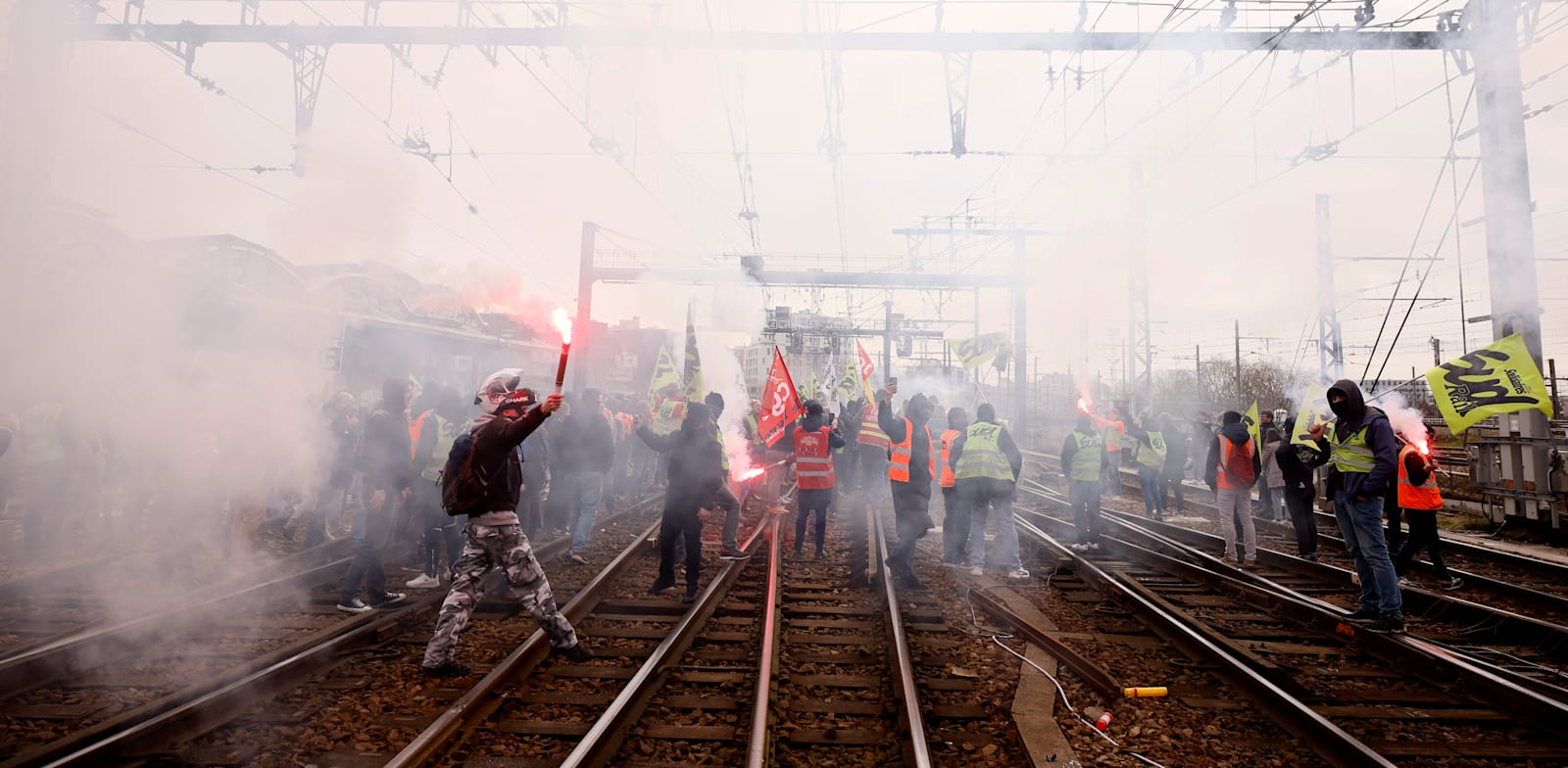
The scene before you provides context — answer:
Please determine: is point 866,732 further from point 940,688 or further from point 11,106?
point 11,106

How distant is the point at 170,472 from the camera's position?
6438 mm

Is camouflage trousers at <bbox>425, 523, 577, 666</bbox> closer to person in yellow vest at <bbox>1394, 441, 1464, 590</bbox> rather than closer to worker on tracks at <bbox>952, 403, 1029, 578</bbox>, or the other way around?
worker on tracks at <bbox>952, 403, 1029, 578</bbox>

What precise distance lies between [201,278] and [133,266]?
20.8 inches

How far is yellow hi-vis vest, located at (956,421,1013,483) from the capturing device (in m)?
7.75

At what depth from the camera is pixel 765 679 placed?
14.3 ft

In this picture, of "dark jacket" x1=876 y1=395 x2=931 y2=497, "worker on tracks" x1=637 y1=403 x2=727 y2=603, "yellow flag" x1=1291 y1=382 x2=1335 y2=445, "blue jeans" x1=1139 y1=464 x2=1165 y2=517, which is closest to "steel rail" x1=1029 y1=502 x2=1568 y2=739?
"yellow flag" x1=1291 y1=382 x2=1335 y2=445

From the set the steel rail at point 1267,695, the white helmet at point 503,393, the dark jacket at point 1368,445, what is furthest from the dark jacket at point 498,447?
the dark jacket at point 1368,445

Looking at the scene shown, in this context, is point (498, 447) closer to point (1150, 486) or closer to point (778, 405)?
point (778, 405)

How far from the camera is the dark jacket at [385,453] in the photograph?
5.91 metres

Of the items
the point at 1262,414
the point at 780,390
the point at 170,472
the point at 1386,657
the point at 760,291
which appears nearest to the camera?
the point at 1386,657

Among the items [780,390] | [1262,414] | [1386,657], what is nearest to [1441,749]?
[1386,657]

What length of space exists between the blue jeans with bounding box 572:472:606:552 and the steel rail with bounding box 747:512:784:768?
8.11ft

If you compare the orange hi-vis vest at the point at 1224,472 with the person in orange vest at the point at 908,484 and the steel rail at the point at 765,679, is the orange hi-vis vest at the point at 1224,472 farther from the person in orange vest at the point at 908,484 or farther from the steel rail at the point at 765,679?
the steel rail at the point at 765,679

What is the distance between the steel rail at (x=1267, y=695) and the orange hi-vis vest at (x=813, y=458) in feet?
11.0
